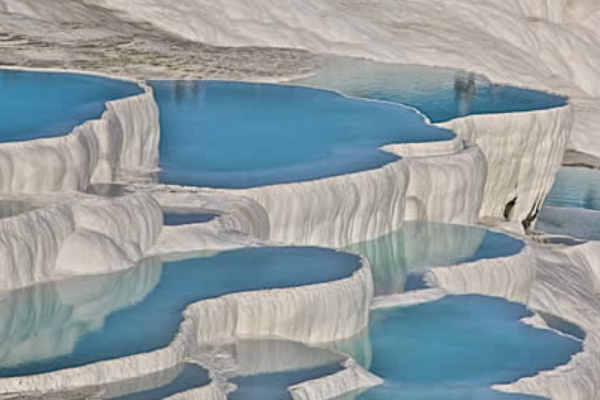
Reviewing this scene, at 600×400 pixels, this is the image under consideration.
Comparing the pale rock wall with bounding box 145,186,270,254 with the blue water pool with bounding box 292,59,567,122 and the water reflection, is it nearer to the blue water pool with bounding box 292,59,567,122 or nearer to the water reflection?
the blue water pool with bounding box 292,59,567,122

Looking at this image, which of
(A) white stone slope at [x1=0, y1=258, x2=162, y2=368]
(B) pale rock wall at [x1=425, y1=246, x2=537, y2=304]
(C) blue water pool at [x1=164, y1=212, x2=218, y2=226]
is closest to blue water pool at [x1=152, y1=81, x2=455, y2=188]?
(C) blue water pool at [x1=164, y1=212, x2=218, y2=226]

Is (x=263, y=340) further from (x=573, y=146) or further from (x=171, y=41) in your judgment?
(x=573, y=146)

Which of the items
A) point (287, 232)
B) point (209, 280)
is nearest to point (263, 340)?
point (209, 280)

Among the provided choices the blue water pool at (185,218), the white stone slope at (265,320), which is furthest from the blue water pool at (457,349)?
the blue water pool at (185,218)

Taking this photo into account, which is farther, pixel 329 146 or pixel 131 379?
pixel 329 146

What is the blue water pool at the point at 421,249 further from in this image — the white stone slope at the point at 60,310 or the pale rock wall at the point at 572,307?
the white stone slope at the point at 60,310

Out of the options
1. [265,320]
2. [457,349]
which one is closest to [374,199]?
[457,349]
